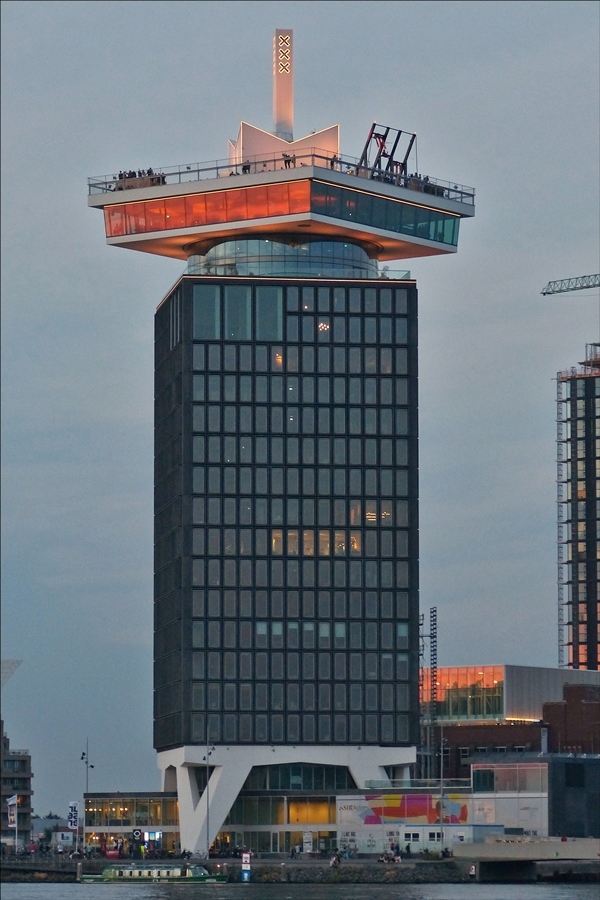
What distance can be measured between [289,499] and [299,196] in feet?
111

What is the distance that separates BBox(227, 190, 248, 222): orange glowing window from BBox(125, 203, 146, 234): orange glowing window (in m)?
11.2

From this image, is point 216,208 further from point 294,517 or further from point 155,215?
point 294,517

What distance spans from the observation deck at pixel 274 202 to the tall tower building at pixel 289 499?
0.27 metres

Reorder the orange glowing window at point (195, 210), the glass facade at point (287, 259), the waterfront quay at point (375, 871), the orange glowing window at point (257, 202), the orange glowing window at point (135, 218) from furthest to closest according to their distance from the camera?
the orange glowing window at point (135, 218), the glass facade at point (287, 259), the orange glowing window at point (195, 210), the orange glowing window at point (257, 202), the waterfront quay at point (375, 871)

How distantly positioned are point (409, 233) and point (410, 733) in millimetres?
57679

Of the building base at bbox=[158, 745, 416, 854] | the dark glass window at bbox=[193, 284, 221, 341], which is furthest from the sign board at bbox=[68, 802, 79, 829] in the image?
the dark glass window at bbox=[193, 284, 221, 341]

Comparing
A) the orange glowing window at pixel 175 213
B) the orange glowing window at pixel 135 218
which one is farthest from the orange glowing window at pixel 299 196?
the orange glowing window at pixel 135 218

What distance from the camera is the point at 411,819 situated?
178 metres

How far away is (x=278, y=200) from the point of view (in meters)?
191

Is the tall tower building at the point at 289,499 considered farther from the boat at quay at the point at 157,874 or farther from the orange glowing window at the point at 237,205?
the boat at quay at the point at 157,874

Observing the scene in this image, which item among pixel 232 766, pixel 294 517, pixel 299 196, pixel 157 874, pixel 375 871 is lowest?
pixel 157 874

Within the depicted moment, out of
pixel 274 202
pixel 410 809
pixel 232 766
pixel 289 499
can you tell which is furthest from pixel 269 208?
pixel 410 809

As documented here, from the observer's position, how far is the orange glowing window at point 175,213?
19600 cm

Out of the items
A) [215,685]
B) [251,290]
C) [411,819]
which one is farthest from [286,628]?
[251,290]
